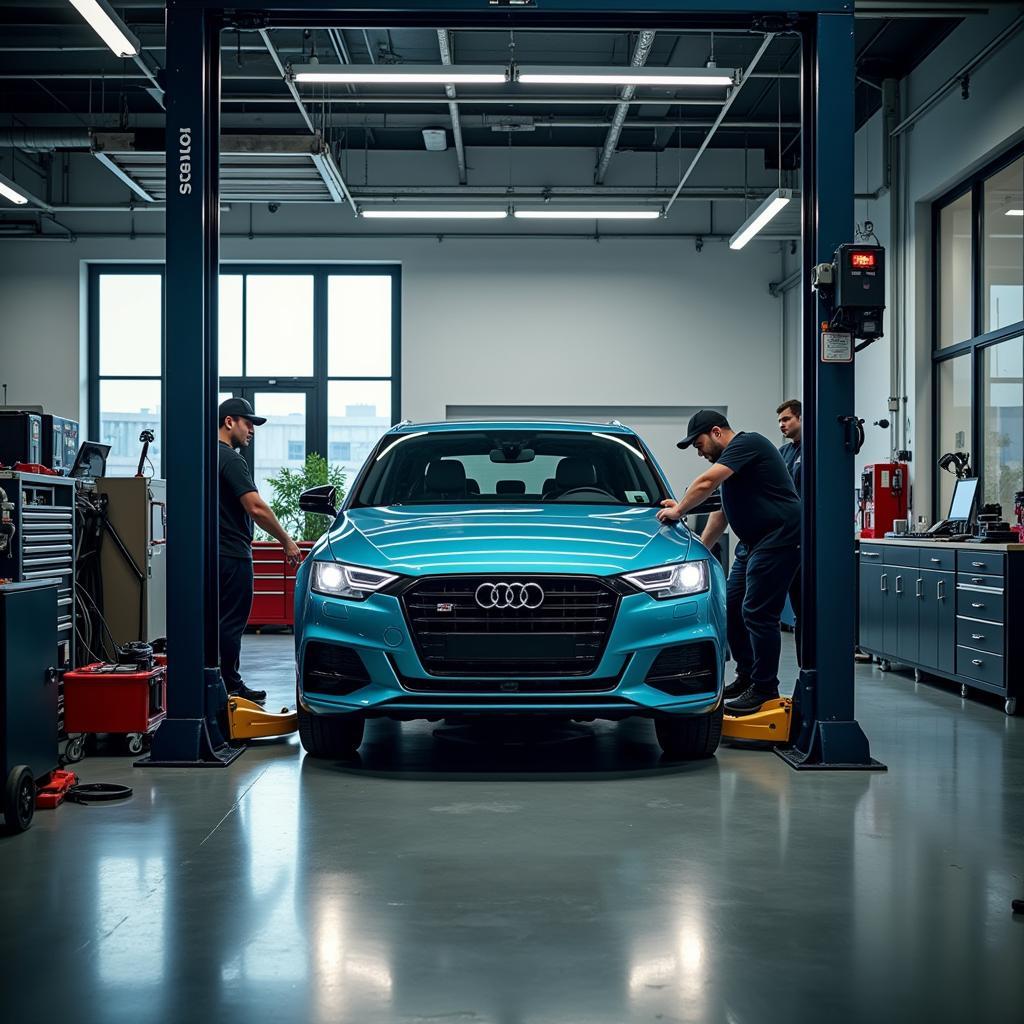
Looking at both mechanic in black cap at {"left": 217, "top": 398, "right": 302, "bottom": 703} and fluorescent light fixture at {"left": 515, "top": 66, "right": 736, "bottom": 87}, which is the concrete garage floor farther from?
fluorescent light fixture at {"left": 515, "top": 66, "right": 736, "bottom": 87}

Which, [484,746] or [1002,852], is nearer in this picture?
[1002,852]

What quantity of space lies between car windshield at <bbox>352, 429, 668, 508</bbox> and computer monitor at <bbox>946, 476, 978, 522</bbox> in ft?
11.4

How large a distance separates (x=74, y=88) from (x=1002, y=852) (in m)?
12.8

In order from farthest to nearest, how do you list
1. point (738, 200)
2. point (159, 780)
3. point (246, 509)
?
point (738, 200) < point (246, 509) < point (159, 780)

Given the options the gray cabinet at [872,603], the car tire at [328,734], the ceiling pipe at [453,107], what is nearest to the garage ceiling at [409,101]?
the ceiling pipe at [453,107]

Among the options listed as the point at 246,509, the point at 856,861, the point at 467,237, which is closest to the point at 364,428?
the point at 467,237

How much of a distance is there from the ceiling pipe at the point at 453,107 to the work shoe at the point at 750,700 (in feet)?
17.9

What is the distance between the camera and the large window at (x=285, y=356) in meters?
15.4

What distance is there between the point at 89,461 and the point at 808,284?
167 inches

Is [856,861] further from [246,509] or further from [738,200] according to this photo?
[738,200]

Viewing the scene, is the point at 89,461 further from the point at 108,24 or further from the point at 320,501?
the point at 108,24

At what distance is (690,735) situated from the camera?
15.8 feet

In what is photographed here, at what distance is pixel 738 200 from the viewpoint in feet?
49.1

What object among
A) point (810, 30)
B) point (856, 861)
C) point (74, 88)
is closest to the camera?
point (856, 861)
